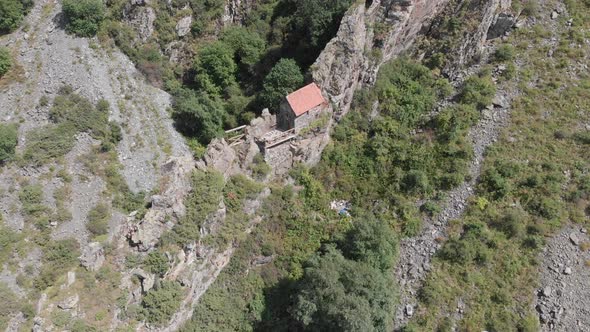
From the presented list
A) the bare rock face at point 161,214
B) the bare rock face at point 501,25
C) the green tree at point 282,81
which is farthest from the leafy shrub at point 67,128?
the bare rock face at point 501,25

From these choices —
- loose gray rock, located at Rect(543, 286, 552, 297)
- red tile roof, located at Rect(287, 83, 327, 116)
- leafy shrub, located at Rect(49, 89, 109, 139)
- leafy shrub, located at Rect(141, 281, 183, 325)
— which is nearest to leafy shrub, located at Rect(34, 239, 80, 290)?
leafy shrub, located at Rect(141, 281, 183, 325)

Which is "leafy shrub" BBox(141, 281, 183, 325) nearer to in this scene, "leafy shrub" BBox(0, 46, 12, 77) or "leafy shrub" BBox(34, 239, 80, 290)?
"leafy shrub" BBox(34, 239, 80, 290)

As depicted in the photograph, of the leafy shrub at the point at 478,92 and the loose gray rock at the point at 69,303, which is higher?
the loose gray rock at the point at 69,303

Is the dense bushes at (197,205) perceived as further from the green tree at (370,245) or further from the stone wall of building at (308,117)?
the green tree at (370,245)

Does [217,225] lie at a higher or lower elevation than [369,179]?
higher

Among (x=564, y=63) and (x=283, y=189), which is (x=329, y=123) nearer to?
(x=283, y=189)

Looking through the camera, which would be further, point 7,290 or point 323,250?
point 323,250

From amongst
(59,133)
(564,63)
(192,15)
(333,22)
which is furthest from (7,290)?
(564,63)
